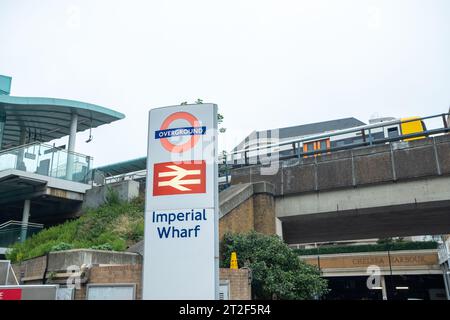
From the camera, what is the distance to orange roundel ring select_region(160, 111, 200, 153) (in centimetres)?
776

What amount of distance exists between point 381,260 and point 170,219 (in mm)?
34674

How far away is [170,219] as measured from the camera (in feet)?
24.6

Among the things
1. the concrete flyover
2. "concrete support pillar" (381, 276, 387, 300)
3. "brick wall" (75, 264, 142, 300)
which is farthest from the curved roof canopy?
"concrete support pillar" (381, 276, 387, 300)

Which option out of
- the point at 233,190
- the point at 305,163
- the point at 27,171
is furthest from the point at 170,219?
the point at 27,171

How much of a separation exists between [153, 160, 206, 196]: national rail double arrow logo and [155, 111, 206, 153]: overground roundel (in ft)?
1.01

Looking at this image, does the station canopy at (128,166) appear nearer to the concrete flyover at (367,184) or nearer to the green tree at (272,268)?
the concrete flyover at (367,184)

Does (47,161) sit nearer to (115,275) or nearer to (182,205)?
(115,275)

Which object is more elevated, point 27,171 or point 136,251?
point 27,171

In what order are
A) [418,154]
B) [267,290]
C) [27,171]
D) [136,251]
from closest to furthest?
[136,251], [267,290], [418,154], [27,171]

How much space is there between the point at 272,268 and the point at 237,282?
2211 mm

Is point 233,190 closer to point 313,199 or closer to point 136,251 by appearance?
point 313,199

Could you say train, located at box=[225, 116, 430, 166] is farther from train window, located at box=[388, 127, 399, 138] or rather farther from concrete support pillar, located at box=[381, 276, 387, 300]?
concrete support pillar, located at box=[381, 276, 387, 300]

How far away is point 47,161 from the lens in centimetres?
1820
